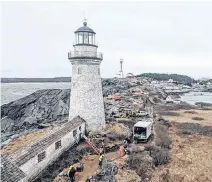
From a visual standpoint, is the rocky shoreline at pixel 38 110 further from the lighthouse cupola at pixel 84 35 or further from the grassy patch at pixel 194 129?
the lighthouse cupola at pixel 84 35

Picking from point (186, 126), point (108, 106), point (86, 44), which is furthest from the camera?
point (108, 106)

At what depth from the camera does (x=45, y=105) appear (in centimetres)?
4962

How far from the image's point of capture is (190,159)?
20938 millimetres

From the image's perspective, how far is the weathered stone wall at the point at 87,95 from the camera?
23.7 metres

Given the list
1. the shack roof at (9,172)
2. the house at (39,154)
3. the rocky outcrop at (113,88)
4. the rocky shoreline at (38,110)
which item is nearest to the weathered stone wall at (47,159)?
the house at (39,154)

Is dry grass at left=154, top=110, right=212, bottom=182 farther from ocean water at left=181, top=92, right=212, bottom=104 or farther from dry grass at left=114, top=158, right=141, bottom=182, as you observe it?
ocean water at left=181, top=92, right=212, bottom=104

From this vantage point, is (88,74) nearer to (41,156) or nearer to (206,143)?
(41,156)

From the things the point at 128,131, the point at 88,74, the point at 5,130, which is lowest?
the point at 5,130

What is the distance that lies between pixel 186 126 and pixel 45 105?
24440 millimetres

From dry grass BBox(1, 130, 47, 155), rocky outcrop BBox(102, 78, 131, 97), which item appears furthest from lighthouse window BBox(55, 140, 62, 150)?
rocky outcrop BBox(102, 78, 131, 97)

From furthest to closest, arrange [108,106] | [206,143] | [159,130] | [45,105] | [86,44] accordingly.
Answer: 1. [45,105]
2. [108,106]
3. [159,130]
4. [206,143]
5. [86,44]

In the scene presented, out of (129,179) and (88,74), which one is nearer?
(129,179)

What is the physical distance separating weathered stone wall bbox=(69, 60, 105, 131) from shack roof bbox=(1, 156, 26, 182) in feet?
33.2

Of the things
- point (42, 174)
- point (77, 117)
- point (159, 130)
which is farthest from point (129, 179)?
point (159, 130)
